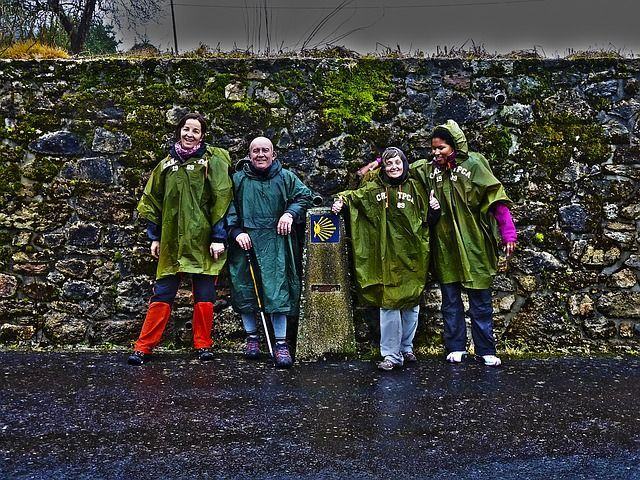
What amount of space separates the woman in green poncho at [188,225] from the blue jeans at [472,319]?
1.81 meters

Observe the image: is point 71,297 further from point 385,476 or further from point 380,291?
point 385,476

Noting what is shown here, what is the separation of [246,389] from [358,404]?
0.79m

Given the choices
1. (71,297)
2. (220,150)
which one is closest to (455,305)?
(220,150)

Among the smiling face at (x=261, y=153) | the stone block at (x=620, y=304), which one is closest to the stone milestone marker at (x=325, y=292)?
the smiling face at (x=261, y=153)

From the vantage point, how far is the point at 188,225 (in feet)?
17.8

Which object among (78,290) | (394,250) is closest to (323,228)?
(394,250)

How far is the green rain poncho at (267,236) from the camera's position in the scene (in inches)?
215

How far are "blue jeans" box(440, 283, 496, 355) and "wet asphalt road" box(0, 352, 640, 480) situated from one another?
19 cm

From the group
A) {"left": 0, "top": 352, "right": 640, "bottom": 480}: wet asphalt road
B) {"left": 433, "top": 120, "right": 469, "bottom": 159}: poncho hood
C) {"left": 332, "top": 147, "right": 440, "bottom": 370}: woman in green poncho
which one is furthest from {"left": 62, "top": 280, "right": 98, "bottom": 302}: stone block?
{"left": 433, "top": 120, "right": 469, "bottom": 159}: poncho hood

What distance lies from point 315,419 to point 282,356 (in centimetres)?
130

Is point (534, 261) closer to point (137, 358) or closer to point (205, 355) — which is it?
point (205, 355)

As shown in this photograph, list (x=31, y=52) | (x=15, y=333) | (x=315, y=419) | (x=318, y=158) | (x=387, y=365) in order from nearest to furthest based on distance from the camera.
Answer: (x=315, y=419) < (x=387, y=365) < (x=15, y=333) < (x=318, y=158) < (x=31, y=52)

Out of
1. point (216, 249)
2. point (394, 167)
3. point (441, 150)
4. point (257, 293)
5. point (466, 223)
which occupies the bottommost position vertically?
point (257, 293)

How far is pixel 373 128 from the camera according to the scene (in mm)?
6012
